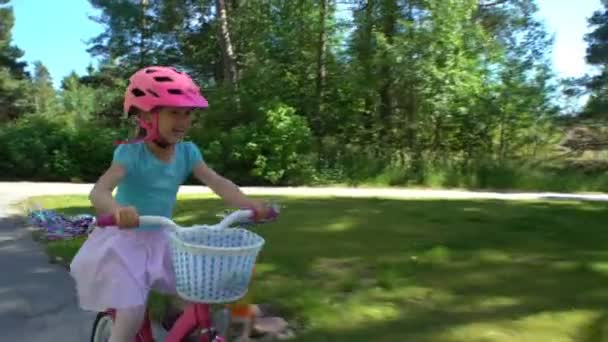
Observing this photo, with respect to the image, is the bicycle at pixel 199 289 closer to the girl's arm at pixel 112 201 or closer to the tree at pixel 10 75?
the girl's arm at pixel 112 201

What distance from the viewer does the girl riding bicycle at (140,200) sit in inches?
108

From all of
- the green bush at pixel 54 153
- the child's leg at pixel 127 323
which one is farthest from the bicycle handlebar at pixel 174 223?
the green bush at pixel 54 153

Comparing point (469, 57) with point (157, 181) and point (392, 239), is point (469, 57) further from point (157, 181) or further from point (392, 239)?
point (157, 181)

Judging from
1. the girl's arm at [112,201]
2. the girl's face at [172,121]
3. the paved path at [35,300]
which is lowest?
the paved path at [35,300]

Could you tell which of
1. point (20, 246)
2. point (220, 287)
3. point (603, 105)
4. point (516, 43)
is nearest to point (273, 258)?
point (20, 246)

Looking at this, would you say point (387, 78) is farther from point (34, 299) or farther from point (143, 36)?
point (34, 299)

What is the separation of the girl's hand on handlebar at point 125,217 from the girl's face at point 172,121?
462mm

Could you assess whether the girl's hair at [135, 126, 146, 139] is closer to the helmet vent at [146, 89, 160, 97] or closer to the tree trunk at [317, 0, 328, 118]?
the helmet vent at [146, 89, 160, 97]

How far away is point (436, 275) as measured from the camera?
18.3 feet

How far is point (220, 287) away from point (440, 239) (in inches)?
204

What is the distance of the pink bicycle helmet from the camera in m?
2.71

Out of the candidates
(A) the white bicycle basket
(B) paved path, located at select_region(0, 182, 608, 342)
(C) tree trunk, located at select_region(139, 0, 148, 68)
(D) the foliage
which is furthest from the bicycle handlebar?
(C) tree trunk, located at select_region(139, 0, 148, 68)

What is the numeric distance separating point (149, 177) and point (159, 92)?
41cm

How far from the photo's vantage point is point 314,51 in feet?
71.5
